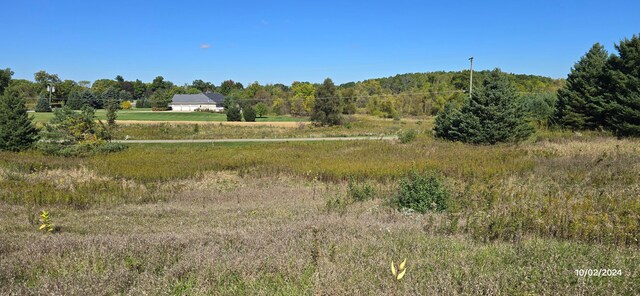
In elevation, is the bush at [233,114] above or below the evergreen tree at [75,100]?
below

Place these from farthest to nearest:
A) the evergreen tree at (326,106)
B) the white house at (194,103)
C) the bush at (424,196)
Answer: the white house at (194,103), the evergreen tree at (326,106), the bush at (424,196)

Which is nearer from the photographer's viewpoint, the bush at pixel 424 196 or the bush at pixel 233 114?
the bush at pixel 424 196

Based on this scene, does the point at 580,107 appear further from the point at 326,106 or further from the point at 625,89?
the point at 326,106

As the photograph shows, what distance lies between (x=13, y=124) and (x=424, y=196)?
94.4 feet

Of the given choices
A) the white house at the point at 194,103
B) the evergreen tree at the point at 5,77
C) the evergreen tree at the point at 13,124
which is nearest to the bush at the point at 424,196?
the evergreen tree at the point at 13,124

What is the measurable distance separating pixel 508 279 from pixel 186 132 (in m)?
45.6

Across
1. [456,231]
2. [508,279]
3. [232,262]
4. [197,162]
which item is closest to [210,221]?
[232,262]

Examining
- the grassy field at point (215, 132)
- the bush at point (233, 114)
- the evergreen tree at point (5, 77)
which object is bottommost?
the grassy field at point (215, 132)

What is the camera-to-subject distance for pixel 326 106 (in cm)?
5488

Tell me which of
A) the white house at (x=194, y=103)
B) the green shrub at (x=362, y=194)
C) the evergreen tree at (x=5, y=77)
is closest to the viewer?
the green shrub at (x=362, y=194)

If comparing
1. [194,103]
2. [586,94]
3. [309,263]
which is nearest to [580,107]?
[586,94]

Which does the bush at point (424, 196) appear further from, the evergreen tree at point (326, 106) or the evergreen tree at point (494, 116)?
the evergreen tree at point (326, 106)

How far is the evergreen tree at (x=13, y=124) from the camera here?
85.8 feet

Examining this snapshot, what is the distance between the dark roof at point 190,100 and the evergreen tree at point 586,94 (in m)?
102
